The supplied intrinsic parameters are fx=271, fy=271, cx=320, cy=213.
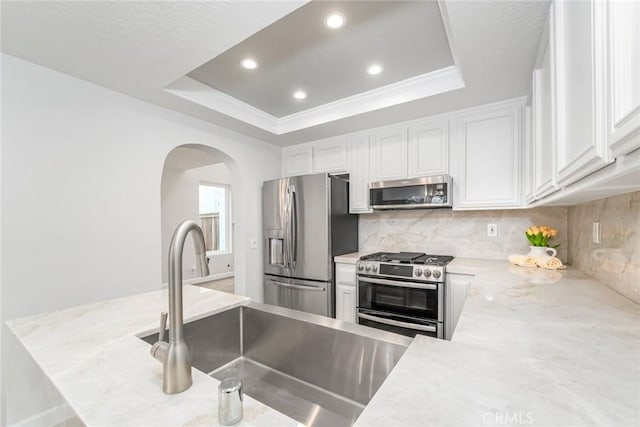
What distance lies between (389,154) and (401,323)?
170cm

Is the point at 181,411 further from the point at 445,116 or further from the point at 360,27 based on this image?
the point at 445,116

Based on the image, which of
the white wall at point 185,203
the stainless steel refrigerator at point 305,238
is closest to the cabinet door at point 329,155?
the stainless steel refrigerator at point 305,238

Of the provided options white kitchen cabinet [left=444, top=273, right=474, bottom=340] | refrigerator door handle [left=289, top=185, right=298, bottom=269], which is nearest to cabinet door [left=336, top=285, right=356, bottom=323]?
refrigerator door handle [left=289, top=185, right=298, bottom=269]

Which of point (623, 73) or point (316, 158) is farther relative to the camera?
point (316, 158)

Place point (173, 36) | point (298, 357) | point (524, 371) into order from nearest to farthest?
point (524, 371) < point (298, 357) < point (173, 36)

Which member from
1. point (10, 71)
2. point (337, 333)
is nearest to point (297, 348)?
point (337, 333)

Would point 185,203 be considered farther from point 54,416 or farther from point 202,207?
point 54,416

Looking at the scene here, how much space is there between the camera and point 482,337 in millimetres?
907

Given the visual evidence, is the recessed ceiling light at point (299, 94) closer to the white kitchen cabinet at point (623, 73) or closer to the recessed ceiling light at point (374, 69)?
the recessed ceiling light at point (374, 69)

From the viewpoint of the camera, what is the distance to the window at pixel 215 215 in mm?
6314

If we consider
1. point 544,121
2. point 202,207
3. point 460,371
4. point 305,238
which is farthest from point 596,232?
point 202,207

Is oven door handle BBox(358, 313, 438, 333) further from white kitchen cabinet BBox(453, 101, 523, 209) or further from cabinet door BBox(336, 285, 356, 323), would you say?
white kitchen cabinet BBox(453, 101, 523, 209)

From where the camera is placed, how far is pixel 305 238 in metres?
2.92

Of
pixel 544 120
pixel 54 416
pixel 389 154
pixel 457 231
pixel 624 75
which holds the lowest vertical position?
pixel 54 416
